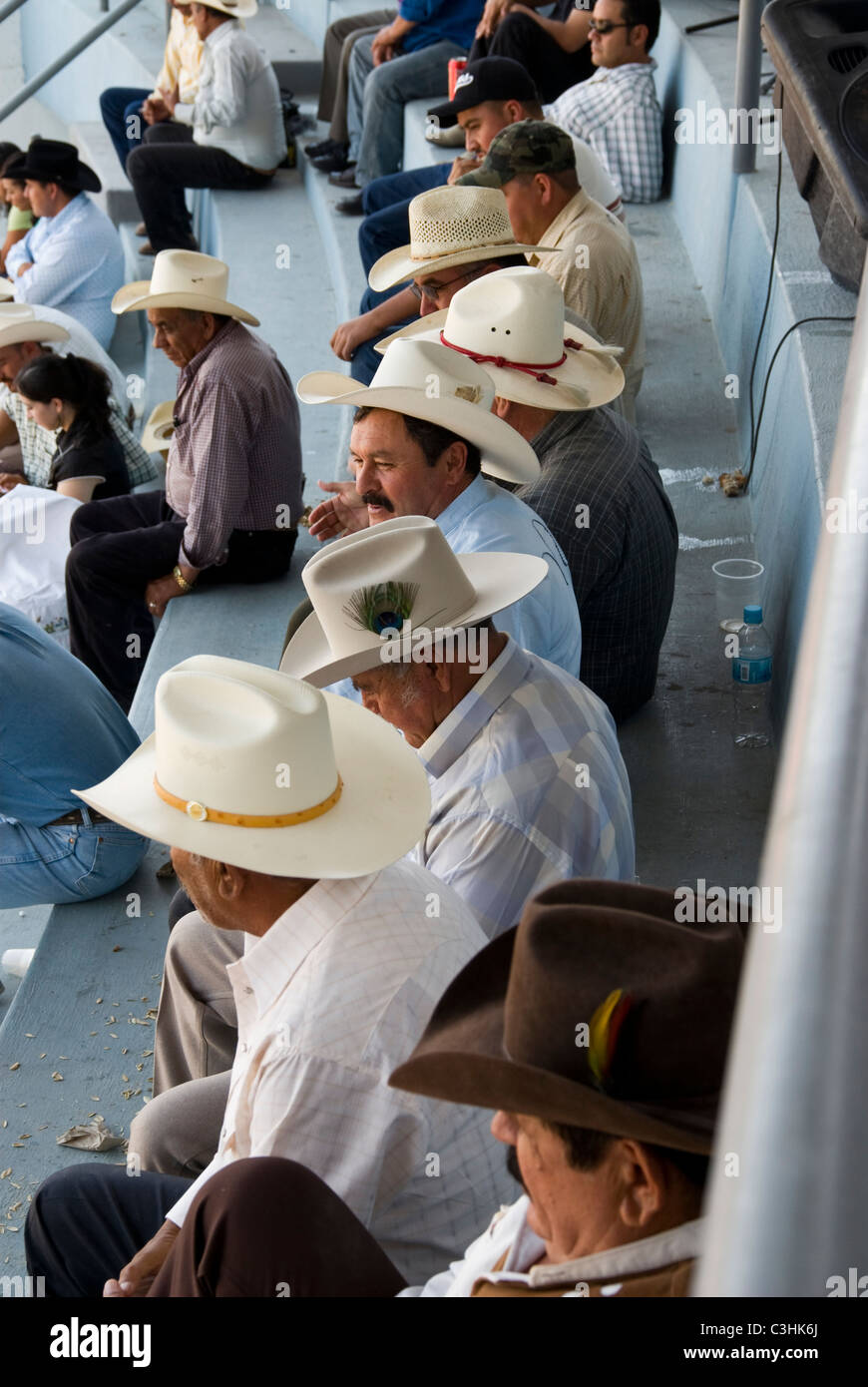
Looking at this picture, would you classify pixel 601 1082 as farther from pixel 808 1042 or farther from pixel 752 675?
pixel 752 675

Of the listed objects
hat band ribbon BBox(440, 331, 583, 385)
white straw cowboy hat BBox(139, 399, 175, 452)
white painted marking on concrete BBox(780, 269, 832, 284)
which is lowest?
white straw cowboy hat BBox(139, 399, 175, 452)

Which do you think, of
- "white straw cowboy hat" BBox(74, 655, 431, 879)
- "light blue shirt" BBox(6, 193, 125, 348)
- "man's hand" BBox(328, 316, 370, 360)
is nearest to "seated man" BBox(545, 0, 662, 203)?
"man's hand" BBox(328, 316, 370, 360)

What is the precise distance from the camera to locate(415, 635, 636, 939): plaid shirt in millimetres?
2131

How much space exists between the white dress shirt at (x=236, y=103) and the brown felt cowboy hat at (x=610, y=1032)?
6.94 m

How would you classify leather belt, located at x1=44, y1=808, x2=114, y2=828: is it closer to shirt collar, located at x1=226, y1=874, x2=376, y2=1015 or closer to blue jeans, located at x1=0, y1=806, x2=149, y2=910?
blue jeans, located at x1=0, y1=806, x2=149, y2=910

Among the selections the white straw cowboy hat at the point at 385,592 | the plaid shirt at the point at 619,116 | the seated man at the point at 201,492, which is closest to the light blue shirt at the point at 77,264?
the plaid shirt at the point at 619,116

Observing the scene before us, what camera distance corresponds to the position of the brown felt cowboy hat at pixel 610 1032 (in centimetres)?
121

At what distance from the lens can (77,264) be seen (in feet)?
24.3

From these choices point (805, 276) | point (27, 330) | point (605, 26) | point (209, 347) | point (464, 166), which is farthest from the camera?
point (605, 26)

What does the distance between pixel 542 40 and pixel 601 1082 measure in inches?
233

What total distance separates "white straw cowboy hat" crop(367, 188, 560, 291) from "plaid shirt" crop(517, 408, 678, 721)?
0.92 metres

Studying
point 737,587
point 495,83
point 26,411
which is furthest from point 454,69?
point 737,587

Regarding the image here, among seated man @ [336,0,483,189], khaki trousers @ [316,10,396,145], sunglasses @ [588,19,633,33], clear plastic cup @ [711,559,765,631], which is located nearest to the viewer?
clear plastic cup @ [711,559,765,631]
